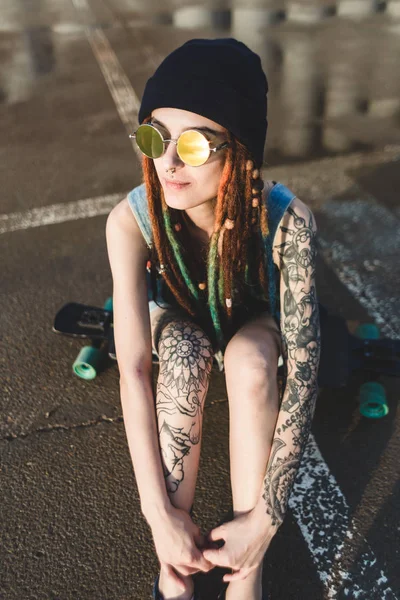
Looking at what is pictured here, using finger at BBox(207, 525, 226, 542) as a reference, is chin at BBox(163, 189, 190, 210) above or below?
above

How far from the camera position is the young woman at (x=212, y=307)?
6.61 ft

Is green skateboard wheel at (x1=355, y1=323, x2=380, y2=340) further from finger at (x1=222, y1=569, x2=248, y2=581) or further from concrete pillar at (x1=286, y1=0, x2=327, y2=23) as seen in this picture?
concrete pillar at (x1=286, y1=0, x2=327, y2=23)

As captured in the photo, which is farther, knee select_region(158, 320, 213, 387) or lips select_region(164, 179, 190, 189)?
knee select_region(158, 320, 213, 387)

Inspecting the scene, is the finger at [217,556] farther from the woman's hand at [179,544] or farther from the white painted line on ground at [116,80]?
the white painted line on ground at [116,80]

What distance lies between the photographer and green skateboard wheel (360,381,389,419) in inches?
110

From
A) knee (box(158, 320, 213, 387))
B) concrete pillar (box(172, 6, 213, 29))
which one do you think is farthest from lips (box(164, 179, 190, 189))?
concrete pillar (box(172, 6, 213, 29))

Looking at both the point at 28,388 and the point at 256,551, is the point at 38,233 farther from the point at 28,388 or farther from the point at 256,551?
the point at 256,551

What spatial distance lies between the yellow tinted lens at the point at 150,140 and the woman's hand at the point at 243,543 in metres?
1.38

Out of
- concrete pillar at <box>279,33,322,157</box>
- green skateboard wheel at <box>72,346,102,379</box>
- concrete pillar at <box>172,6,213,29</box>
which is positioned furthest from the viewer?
concrete pillar at <box>172,6,213,29</box>

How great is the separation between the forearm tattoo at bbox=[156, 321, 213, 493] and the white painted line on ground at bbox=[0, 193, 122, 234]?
243 centimetres

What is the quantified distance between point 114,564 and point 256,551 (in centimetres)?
66

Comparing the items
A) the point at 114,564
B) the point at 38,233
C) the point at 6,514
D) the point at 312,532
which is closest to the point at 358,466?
the point at 312,532

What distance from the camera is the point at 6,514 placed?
2508mm

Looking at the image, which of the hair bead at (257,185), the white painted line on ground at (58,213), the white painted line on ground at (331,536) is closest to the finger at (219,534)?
the white painted line on ground at (331,536)
